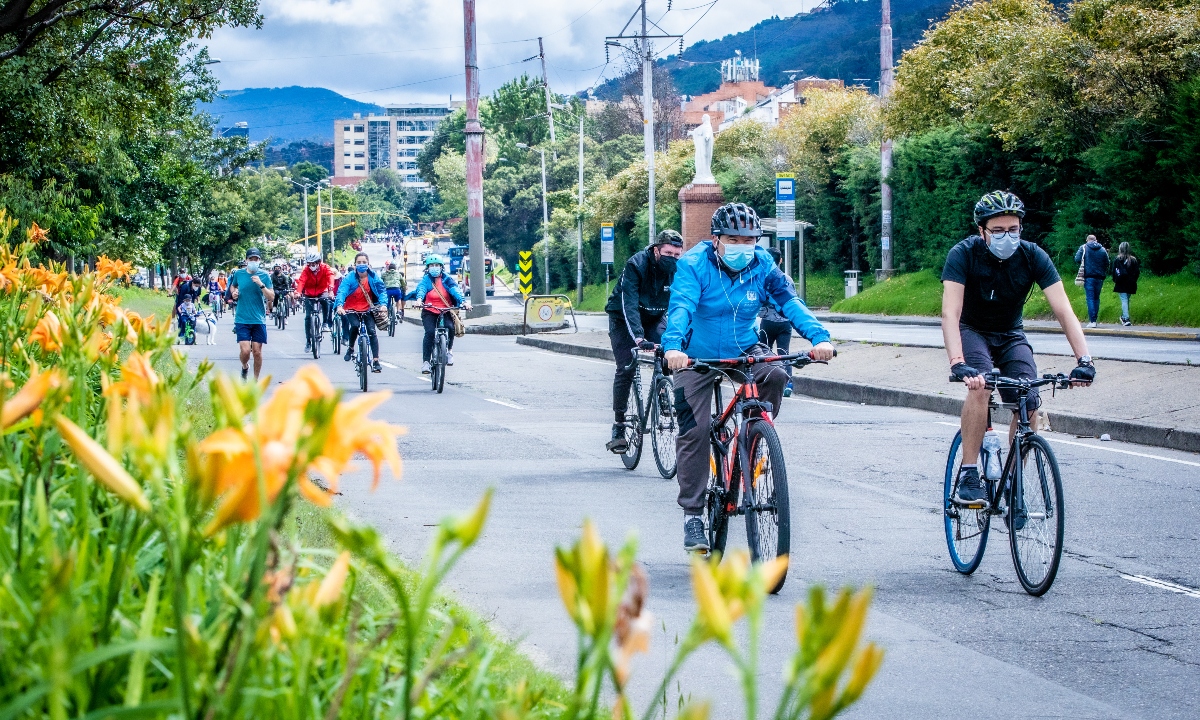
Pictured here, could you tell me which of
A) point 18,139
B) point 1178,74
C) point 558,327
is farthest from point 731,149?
point 18,139

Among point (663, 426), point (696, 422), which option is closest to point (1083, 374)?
point (696, 422)

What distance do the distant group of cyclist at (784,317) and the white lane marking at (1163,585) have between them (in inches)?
32.6

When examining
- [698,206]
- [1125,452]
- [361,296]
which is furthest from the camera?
[698,206]

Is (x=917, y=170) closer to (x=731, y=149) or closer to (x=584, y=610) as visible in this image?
(x=731, y=149)

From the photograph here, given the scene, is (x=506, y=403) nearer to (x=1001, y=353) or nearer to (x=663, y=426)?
(x=663, y=426)

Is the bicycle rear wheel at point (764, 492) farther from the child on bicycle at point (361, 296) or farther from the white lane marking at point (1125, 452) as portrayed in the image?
the child on bicycle at point (361, 296)

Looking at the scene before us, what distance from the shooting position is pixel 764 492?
21.7 feet

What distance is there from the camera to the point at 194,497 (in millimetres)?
1524

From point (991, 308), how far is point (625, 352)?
439 centimetres

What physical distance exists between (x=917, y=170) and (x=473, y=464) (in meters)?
31.2

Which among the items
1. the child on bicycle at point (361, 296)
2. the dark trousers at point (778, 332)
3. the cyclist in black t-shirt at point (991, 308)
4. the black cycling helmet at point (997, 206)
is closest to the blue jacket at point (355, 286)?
the child on bicycle at point (361, 296)

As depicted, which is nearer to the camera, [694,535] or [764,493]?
[764,493]

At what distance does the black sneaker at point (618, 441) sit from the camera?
10.8 metres

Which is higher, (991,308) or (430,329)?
(991,308)
